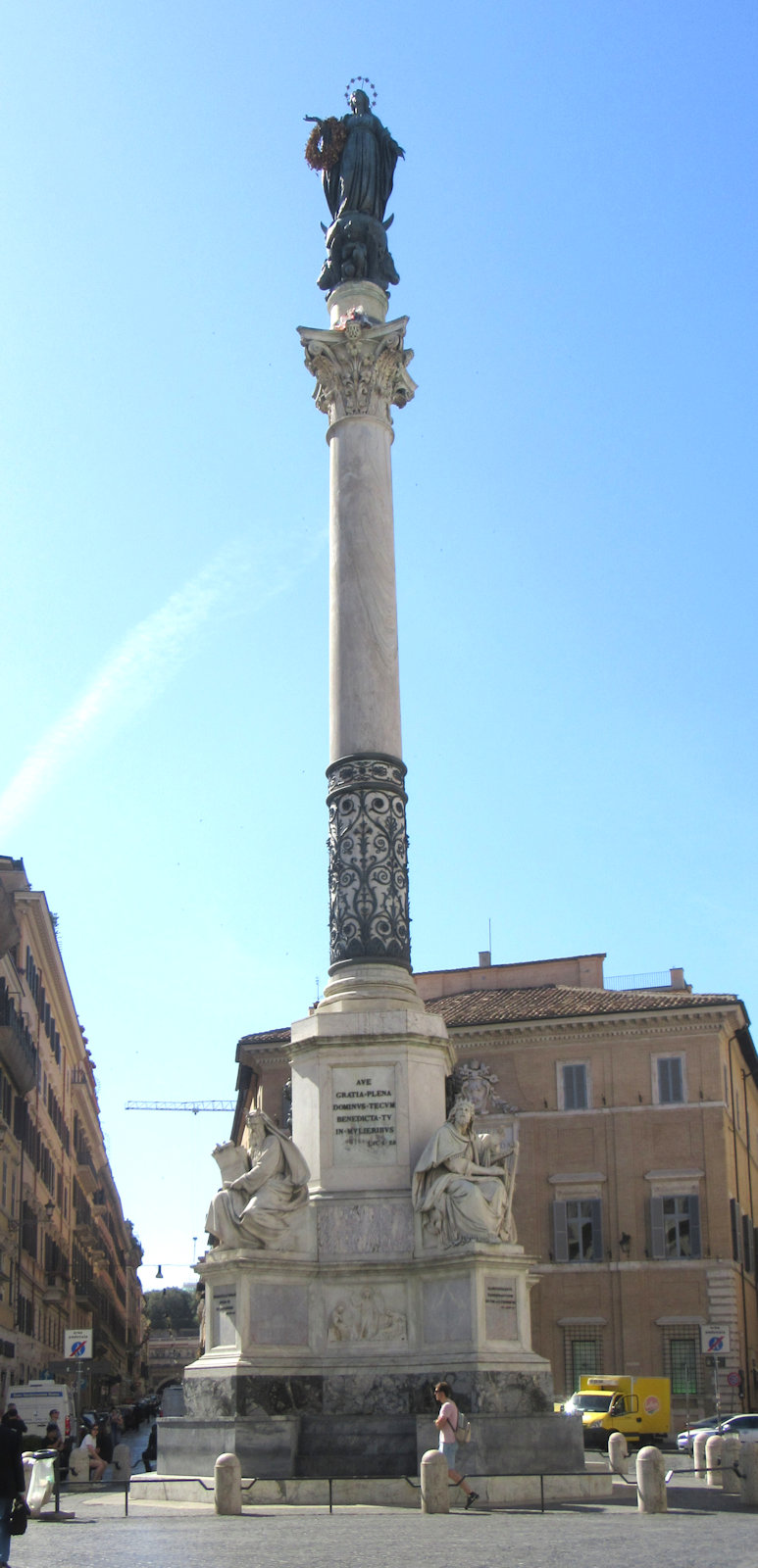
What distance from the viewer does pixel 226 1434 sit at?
1905 cm

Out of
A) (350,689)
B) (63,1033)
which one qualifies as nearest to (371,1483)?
(350,689)

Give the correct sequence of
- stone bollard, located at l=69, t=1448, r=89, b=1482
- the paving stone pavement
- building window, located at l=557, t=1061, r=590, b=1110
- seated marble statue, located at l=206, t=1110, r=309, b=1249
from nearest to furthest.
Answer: the paving stone pavement < seated marble statue, located at l=206, t=1110, r=309, b=1249 < stone bollard, located at l=69, t=1448, r=89, b=1482 < building window, located at l=557, t=1061, r=590, b=1110

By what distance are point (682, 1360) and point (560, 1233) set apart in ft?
17.5

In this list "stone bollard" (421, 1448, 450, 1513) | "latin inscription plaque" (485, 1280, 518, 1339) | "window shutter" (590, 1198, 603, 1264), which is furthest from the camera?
"window shutter" (590, 1198, 603, 1264)

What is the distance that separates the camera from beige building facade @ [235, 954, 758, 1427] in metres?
51.5

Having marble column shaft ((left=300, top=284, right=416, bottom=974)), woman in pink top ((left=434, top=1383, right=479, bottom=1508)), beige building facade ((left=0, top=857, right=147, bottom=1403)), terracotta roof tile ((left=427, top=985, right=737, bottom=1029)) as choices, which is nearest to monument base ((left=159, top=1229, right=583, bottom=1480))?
woman in pink top ((left=434, top=1383, right=479, bottom=1508))

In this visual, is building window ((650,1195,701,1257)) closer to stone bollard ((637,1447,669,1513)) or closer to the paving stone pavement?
the paving stone pavement

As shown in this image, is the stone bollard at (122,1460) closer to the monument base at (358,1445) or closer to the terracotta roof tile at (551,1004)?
the monument base at (358,1445)

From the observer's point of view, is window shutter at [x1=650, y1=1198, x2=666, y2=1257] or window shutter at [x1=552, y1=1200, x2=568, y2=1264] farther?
window shutter at [x1=552, y1=1200, x2=568, y2=1264]

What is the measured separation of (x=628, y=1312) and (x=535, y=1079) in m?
8.12

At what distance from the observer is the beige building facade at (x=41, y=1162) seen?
49.4m

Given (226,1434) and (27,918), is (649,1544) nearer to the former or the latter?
(226,1434)

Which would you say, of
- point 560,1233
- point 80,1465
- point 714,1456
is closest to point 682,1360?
point 560,1233

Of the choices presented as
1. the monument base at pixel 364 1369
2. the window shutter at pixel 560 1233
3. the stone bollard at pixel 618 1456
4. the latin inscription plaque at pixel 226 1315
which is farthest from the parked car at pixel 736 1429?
the latin inscription plaque at pixel 226 1315
